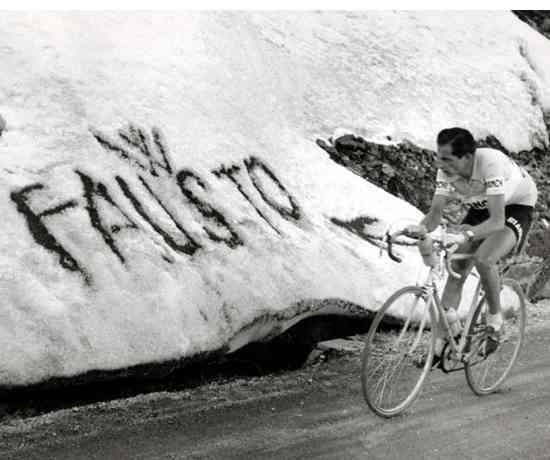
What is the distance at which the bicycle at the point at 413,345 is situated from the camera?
4672mm

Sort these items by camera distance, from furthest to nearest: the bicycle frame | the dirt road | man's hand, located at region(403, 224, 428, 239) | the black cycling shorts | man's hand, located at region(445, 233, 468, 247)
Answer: the black cycling shorts
the bicycle frame
man's hand, located at region(445, 233, 468, 247)
man's hand, located at region(403, 224, 428, 239)
the dirt road

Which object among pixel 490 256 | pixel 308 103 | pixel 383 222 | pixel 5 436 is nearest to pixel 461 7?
pixel 308 103

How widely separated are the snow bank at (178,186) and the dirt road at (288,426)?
0.36 meters

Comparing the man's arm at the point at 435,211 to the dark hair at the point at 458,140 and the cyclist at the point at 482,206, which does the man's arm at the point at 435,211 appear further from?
the dark hair at the point at 458,140

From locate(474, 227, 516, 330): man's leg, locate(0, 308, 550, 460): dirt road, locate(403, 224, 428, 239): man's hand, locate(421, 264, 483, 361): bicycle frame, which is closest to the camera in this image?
locate(0, 308, 550, 460): dirt road

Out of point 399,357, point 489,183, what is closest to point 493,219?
point 489,183

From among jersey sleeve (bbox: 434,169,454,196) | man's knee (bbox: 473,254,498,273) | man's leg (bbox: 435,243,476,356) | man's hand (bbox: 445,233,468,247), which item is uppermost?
jersey sleeve (bbox: 434,169,454,196)

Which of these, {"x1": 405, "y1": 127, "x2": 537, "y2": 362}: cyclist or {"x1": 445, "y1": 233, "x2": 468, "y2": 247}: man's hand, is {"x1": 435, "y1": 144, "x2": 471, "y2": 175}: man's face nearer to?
{"x1": 405, "y1": 127, "x2": 537, "y2": 362}: cyclist

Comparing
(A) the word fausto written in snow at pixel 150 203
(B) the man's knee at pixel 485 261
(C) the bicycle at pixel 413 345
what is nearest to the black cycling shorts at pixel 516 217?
(B) the man's knee at pixel 485 261

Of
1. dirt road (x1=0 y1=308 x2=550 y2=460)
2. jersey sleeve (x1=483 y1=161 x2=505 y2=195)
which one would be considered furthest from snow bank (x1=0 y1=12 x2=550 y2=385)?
jersey sleeve (x1=483 y1=161 x2=505 y2=195)

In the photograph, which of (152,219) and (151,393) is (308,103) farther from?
(151,393)

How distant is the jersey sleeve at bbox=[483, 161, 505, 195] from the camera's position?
187 inches

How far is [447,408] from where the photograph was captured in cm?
508

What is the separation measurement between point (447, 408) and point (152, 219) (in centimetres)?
262
